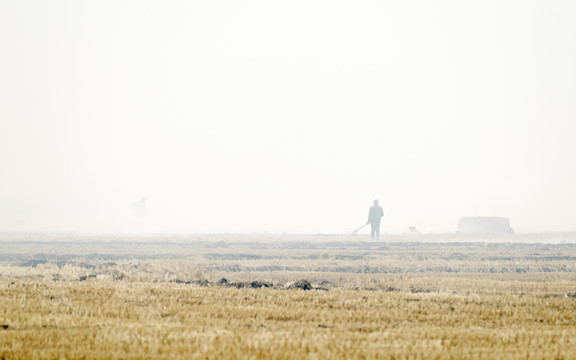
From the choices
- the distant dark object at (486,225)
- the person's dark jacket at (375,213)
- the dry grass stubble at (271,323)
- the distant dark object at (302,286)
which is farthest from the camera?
the distant dark object at (486,225)

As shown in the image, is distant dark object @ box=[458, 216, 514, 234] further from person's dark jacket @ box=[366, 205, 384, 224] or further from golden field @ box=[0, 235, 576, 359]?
golden field @ box=[0, 235, 576, 359]

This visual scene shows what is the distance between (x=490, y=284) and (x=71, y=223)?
101m

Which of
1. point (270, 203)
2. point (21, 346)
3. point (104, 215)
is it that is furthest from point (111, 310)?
point (270, 203)

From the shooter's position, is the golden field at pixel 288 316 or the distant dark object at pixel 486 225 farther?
the distant dark object at pixel 486 225

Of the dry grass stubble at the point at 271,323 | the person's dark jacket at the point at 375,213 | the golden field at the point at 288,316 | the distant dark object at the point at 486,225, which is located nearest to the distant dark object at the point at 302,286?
the golden field at the point at 288,316

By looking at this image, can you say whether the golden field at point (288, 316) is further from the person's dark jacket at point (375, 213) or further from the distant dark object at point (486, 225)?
the distant dark object at point (486, 225)

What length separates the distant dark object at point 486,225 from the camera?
62812 millimetres

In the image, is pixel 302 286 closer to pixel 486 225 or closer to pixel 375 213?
pixel 375 213

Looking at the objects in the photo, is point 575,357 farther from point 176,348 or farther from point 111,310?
point 111,310

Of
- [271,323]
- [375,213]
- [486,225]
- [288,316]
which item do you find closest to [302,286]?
[288,316]

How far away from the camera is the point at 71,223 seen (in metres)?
114

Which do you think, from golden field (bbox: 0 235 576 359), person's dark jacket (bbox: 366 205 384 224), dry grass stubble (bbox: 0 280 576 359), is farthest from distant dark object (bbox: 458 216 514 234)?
dry grass stubble (bbox: 0 280 576 359)

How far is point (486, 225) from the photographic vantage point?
63.5 meters

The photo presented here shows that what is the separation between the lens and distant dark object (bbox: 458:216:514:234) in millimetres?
62812
